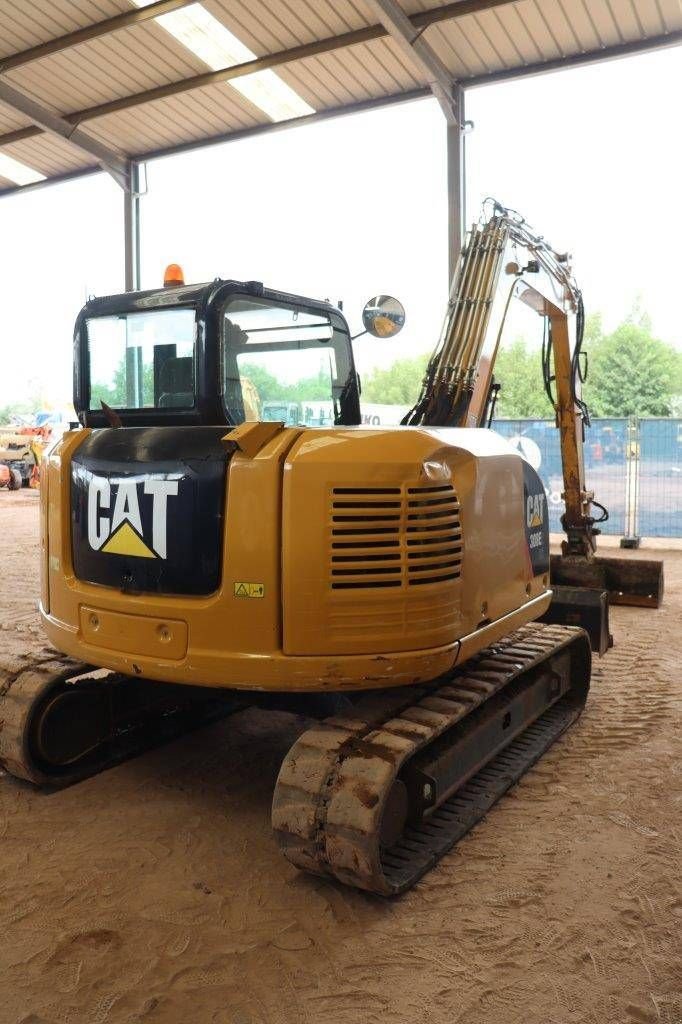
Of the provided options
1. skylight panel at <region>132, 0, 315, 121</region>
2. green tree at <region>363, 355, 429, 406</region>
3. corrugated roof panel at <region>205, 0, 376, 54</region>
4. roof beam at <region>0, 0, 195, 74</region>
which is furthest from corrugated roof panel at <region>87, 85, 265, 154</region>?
green tree at <region>363, 355, 429, 406</region>

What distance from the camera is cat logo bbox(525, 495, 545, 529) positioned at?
4387 millimetres

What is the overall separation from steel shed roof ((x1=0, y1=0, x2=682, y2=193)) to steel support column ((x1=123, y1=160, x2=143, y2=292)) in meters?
0.98

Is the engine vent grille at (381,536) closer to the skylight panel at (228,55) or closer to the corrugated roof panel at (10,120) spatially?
the skylight panel at (228,55)

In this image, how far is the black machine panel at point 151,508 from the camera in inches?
131

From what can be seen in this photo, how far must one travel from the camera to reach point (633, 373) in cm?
3991

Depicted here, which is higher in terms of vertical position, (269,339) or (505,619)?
(269,339)

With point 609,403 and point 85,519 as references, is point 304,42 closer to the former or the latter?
point 85,519

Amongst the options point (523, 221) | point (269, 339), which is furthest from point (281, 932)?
point (523, 221)

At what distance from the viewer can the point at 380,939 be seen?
2.92 meters

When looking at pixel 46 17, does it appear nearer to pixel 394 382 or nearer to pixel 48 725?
pixel 48 725

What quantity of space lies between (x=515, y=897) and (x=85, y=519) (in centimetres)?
230

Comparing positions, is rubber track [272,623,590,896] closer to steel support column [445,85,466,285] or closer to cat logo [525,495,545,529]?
cat logo [525,495,545,529]

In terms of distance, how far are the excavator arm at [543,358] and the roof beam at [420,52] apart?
16.8ft

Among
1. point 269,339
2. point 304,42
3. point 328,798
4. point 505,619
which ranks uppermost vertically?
point 304,42
